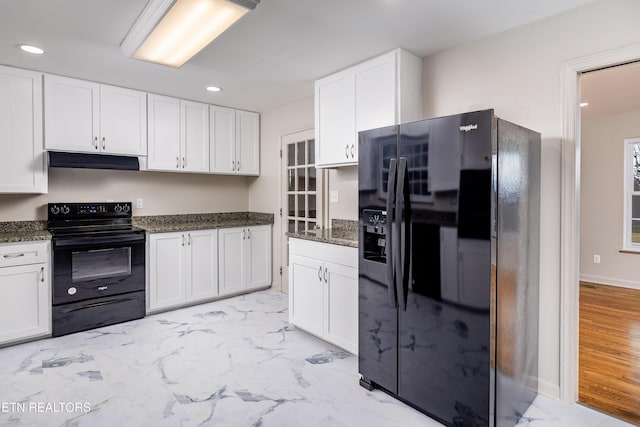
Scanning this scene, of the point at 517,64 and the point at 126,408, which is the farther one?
the point at 517,64

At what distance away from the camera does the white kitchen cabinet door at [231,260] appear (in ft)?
14.2

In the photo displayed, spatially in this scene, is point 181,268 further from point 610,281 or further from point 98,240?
point 610,281

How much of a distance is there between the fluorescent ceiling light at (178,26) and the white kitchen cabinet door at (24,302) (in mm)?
2017

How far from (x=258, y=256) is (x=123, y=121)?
214 cm

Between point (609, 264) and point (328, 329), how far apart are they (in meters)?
4.58

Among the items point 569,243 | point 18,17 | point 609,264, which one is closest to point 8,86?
point 18,17

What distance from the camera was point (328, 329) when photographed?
117 inches

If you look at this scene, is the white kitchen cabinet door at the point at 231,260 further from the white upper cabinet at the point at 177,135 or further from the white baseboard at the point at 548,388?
the white baseboard at the point at 548,388

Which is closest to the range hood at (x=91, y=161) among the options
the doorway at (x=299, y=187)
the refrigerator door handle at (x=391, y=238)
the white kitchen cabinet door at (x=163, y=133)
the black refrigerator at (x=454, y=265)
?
the white kitchen cabinet door at (x=163, y=133)

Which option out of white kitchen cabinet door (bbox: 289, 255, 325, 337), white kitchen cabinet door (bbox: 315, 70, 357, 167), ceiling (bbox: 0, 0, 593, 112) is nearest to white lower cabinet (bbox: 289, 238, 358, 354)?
white kitchen cabinet door (bbox: 289, 255, 325, 337)

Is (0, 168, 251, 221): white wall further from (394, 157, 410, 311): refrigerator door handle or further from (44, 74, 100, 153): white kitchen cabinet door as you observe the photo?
(394, 157, 410, 311): refrigerator door handle

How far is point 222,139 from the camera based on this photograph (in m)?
4.56

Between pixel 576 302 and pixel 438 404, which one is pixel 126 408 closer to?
pixel 438 404

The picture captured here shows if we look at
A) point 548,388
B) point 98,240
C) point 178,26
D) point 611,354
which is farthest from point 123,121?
point 611,354
